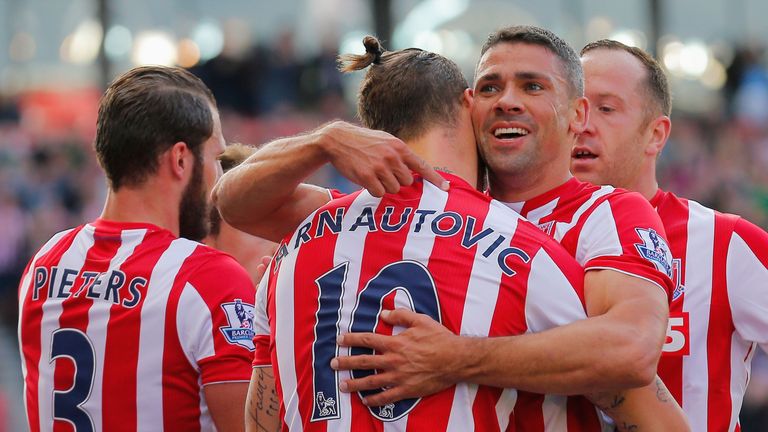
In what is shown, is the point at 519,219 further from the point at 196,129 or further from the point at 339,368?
the point at 196,129

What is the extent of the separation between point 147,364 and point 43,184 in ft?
25.7

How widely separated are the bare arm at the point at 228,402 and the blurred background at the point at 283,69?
262 inches

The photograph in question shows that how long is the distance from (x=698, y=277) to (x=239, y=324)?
1.54 m

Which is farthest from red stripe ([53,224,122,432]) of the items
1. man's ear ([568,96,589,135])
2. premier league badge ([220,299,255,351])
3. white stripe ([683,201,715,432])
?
white stripe ([683,201,715,432])

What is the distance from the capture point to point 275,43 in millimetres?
12828

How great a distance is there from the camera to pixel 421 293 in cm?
296

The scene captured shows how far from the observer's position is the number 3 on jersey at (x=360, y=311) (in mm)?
2961

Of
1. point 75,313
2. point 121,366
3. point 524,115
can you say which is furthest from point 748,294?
point 75,313

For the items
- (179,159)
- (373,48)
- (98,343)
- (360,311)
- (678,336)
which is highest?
(373,48)

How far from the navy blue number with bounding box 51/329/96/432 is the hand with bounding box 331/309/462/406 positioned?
1.15m

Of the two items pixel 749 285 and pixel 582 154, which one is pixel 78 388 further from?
pixel 749 285

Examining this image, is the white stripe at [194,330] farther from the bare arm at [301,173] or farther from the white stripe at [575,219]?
the white stripe at [575,219]

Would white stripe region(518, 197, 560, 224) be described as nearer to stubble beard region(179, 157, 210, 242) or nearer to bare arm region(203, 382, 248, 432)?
bare arm region(203, 382, 248, 432)

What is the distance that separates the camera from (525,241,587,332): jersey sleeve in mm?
2920
